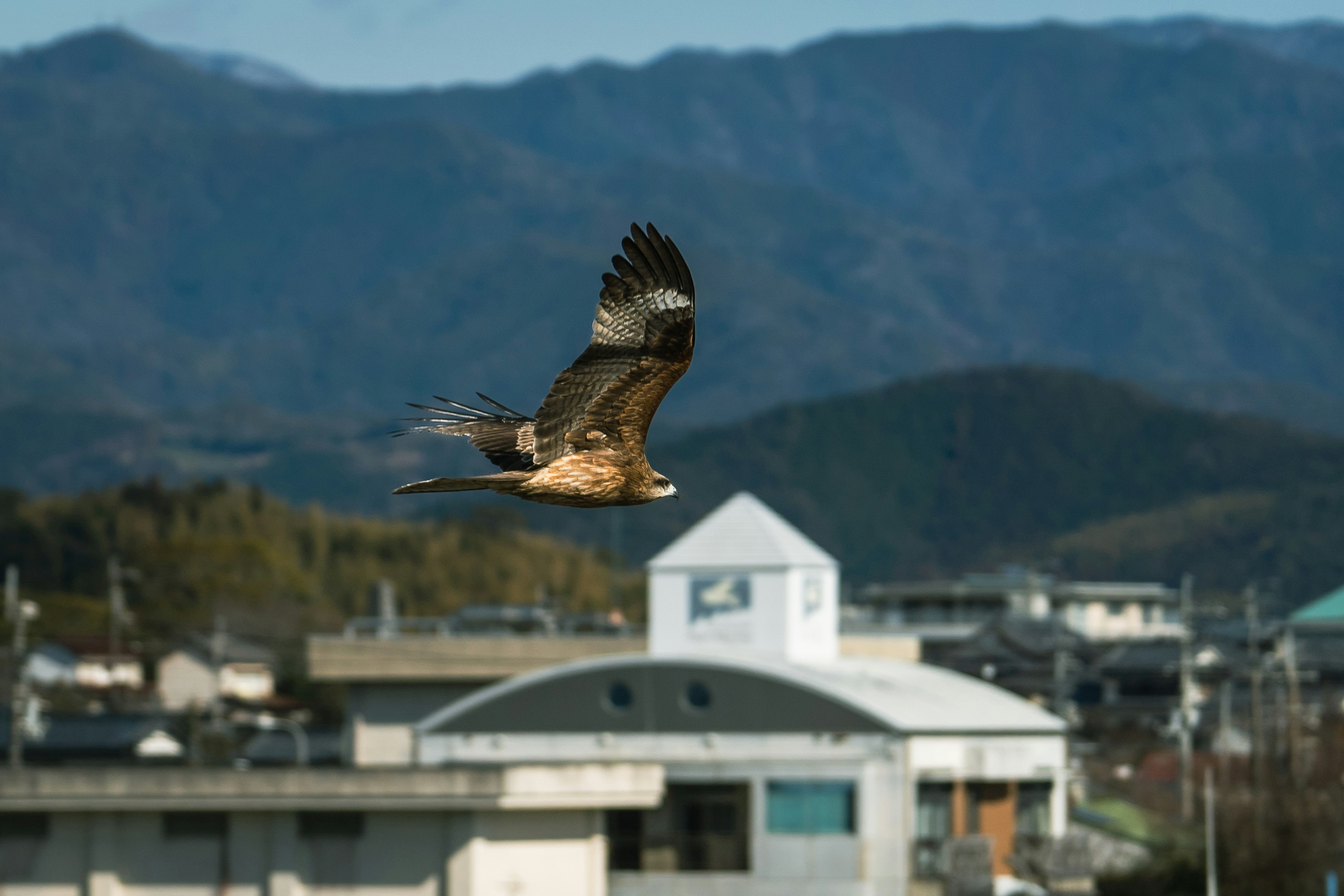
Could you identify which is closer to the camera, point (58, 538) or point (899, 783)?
point (899, 783)

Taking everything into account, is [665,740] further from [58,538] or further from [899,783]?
[58,538]

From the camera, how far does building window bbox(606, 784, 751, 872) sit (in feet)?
175

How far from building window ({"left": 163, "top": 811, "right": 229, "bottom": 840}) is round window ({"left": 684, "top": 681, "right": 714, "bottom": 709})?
50.6 ft

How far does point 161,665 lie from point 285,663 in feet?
27.7

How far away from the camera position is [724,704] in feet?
183

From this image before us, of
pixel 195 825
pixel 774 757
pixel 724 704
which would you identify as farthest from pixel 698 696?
pixel 195 825

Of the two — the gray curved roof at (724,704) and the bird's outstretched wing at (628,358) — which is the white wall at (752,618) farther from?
the bird's outstretched wing at (628,358)

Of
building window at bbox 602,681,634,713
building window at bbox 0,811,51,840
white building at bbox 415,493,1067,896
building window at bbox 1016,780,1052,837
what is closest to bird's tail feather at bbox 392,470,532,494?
building window at bbox 0,811,51,840

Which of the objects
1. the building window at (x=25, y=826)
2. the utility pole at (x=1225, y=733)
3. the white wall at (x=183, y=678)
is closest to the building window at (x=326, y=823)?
the building window at (x=25, y=826)

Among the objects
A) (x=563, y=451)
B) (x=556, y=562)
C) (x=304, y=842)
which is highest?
(x=556, y=562)

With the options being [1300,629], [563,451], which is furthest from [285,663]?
[563,451]

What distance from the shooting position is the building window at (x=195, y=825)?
4356 centimetres

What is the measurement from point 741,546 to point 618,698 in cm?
577

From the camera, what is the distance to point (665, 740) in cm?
5606
